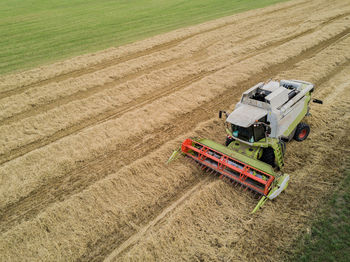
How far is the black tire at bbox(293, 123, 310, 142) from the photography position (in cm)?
1020

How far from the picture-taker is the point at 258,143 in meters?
8.77

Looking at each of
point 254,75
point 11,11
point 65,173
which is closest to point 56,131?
point 65,173

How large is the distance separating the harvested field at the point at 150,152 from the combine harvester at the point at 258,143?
540 mm

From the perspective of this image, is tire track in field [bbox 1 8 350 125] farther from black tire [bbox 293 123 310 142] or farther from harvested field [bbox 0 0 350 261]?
black tire [bbox 293 123 310 142]

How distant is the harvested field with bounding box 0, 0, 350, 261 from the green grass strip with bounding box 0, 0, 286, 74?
3.20 meters

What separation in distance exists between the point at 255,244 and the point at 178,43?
58.2 ft

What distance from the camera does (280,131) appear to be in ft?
29.4

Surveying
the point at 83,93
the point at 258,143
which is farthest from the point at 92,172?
the point at 83,93

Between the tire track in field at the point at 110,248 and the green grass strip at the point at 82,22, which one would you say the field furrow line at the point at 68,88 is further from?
the tire track in field at the point at 110,248

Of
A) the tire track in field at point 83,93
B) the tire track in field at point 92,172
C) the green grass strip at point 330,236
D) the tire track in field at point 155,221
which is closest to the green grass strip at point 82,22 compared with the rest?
the tire track in field at point 83,93

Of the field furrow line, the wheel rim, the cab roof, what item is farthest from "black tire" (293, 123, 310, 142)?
the field furrow line

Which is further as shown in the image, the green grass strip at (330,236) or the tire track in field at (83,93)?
the tire track in field at (83,93)

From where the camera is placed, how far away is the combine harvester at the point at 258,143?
26.9 feet

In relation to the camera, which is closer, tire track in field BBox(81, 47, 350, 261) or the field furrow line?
tire track in field BBox(81, 47, 350, 261)
